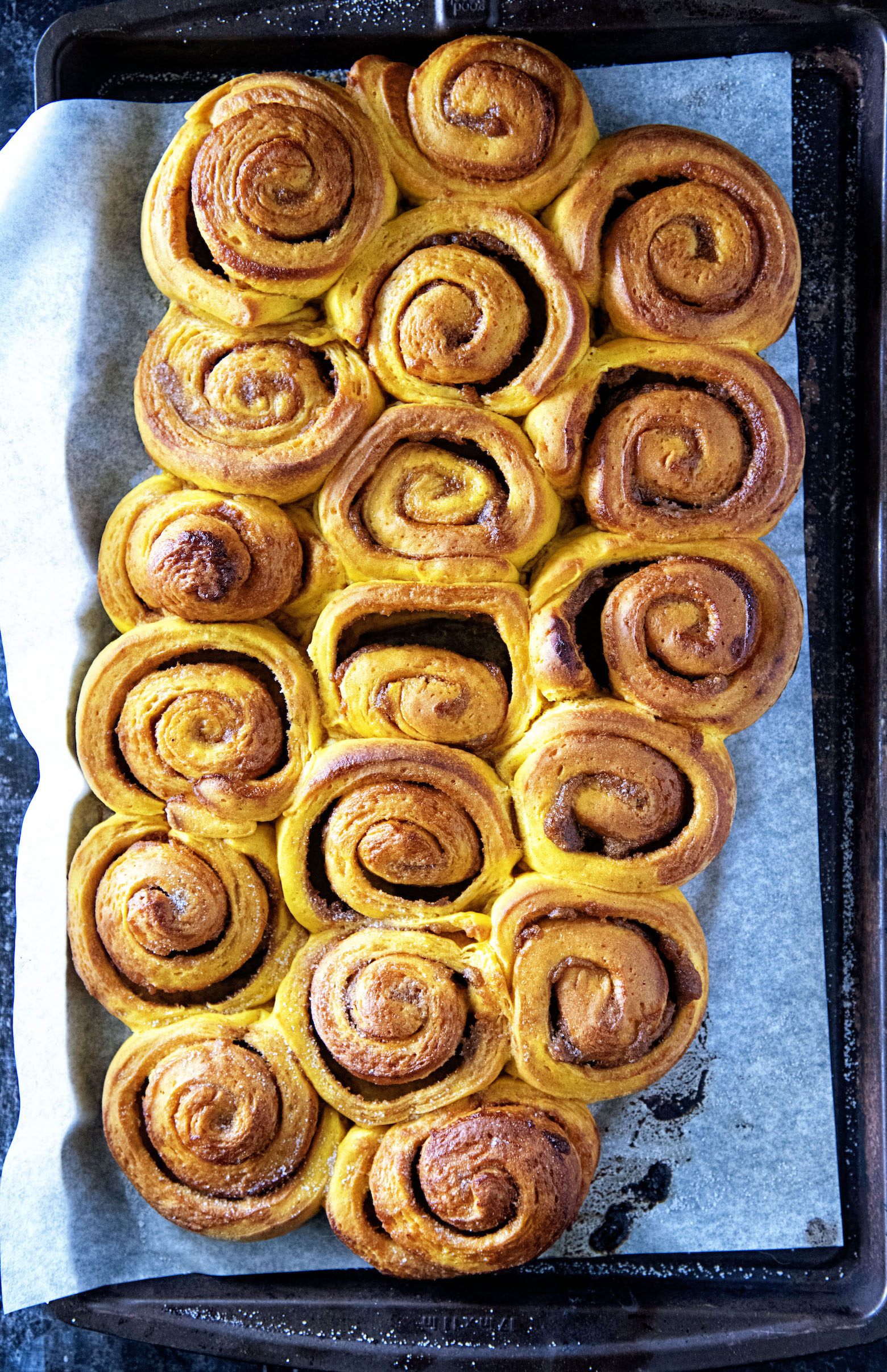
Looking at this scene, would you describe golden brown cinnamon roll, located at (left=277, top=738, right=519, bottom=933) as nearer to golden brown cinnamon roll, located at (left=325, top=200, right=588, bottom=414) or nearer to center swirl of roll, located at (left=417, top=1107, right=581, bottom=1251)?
center swirl of roll, located at (left=417, top=1107, right=581, bottom=1251)

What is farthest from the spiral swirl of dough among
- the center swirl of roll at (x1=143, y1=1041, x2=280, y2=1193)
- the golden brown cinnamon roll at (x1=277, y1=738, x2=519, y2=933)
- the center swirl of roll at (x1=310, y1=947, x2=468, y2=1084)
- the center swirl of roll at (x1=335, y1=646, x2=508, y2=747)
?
the center swirl of roll at (x1=143, y1=1041, x2=280, y2=1193)

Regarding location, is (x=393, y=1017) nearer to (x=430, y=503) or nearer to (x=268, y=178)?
(x=430, y=503)

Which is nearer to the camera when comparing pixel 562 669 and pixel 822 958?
pixel 562 669

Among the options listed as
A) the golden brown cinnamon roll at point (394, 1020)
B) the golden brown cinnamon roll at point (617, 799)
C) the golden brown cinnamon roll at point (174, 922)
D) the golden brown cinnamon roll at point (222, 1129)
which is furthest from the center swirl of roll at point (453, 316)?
Answer: the golden brown cinnamon roll at point (222, 1129)

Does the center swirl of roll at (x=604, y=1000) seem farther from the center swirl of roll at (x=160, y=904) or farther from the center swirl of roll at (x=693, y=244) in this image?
the center swirl of roll at (x=693, y=244)

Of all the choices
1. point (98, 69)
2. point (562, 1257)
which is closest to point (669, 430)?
point (98, 69)

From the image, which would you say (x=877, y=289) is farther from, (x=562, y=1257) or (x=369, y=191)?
(x=562, y=1257)
